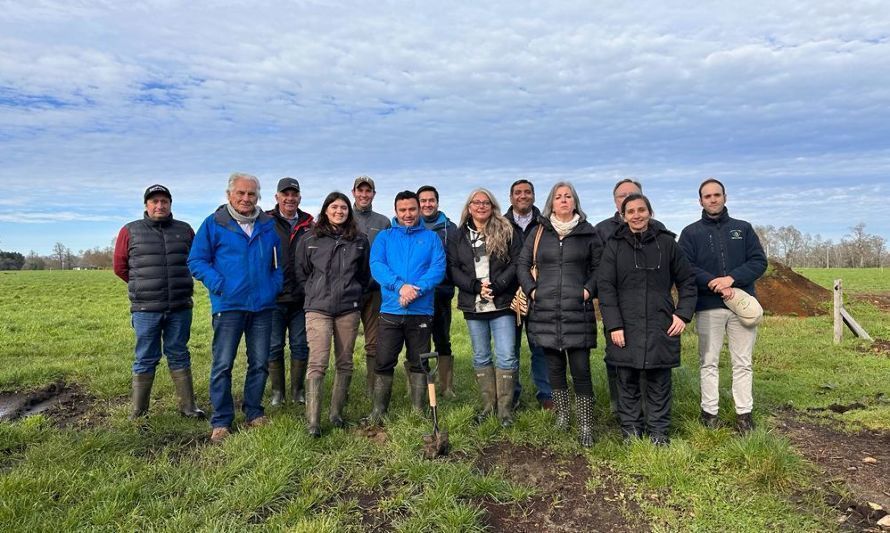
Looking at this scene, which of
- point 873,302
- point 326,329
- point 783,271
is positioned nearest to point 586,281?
point 326,329

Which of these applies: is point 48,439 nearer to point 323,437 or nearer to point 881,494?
point 323,437

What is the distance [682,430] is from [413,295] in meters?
3.03

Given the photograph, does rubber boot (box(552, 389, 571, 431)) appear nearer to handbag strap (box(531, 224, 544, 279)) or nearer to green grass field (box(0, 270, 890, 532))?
green grass field (box(0, 270, 890, 532))

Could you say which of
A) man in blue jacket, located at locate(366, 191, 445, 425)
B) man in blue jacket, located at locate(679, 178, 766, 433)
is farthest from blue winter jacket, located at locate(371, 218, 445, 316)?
man in blue jacket, located at locate(679, 178, 766, 433)

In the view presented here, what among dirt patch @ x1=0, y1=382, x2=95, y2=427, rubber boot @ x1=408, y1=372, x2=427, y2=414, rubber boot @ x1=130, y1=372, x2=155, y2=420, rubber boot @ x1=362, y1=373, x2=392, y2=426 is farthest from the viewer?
dirt patch @ x1=0, y1=382, x2=95, y2=427

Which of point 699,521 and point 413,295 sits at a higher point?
point 413,295

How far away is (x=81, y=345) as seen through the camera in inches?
427

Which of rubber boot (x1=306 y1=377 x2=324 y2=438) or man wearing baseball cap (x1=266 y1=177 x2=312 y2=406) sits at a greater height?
man wearing baseball cap (x1=266 y1=177 x2=312 y2=406)

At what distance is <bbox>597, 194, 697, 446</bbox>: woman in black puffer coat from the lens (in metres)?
4.75

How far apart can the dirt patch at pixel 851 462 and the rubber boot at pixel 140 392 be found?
6.49m

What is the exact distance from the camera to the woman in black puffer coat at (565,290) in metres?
5.00

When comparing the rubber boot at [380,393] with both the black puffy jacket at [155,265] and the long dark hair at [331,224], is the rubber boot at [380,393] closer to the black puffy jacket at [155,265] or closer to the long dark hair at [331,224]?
the long dark hair at [331,224]

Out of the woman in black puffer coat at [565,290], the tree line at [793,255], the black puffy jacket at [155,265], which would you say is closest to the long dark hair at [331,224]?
the black puffy jacket at [155,265]

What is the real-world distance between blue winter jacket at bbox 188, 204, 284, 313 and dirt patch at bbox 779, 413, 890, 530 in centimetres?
525
